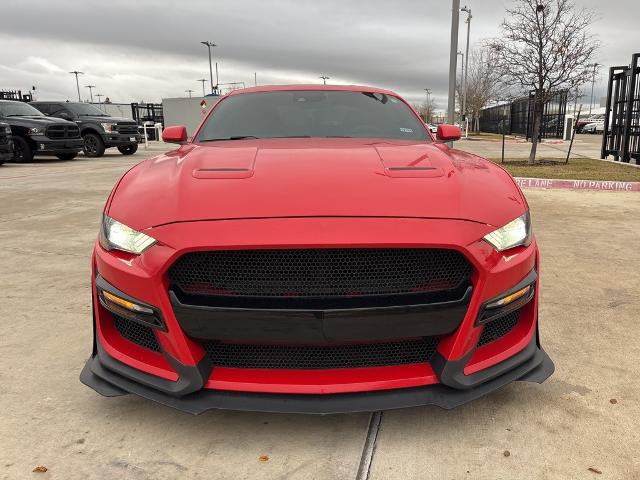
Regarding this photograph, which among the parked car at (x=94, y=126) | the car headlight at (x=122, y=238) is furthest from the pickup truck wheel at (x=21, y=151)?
the car headlight at (x=122, y=238)

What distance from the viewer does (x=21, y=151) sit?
14.5 meters

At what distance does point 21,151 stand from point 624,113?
1685 cm

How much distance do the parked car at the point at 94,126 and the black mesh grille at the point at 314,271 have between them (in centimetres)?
1701

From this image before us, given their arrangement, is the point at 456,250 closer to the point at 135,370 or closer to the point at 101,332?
the point at 135,370

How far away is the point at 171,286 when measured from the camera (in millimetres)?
1795

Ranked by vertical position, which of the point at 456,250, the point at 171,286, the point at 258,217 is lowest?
the point at 171,286

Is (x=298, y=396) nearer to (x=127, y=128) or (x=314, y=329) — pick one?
(x=314, y=329)

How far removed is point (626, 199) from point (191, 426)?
784 centimetres

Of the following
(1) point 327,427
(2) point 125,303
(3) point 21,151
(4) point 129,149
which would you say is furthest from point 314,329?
(4) point 129,149

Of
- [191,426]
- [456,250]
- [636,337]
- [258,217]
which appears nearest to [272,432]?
[191,426]

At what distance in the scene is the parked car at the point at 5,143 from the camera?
12.8 m

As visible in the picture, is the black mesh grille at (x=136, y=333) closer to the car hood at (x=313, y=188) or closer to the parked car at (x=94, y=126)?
the car hood at (x=313, y=188)

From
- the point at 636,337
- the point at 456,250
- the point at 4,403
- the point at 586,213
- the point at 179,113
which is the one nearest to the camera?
the point at 456,250

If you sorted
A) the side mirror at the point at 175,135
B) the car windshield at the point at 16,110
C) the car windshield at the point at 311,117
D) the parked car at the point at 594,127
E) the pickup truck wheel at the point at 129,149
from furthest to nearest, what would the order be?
the parked car at the point at 594,127 → the pickup truck wheel at the point at 129,149 → the car windshield at the point at 16,110 → the side mirror at the point at 175,135 → the car windshield at the point at 311,117
